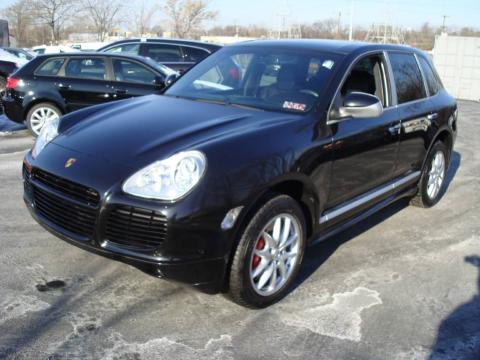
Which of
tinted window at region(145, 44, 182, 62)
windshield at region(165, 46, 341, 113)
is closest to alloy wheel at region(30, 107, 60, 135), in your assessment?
tinted window at region(145, 44, 182, 62)

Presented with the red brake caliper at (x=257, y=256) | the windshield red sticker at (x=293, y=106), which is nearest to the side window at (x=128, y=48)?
the windshield red sticker at (x=293, y=106)

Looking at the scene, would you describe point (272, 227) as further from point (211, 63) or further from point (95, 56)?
point (95, 56)

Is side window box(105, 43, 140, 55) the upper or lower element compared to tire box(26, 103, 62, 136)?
upper

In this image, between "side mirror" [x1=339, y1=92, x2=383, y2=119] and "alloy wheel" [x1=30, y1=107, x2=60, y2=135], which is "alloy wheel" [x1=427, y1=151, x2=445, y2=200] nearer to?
"side mirror" [x1=339, y1=92, x2=383, y2=119]

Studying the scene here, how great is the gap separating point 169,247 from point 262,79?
6.40ft

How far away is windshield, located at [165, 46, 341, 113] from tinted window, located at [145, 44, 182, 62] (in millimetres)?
7637

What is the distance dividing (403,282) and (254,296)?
1367 mm

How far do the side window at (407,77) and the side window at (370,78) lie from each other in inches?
8.4

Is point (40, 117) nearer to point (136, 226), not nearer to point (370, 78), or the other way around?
point (370, 78)

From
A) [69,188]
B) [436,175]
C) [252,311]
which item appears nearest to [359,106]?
[252,311]

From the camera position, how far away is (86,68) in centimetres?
888

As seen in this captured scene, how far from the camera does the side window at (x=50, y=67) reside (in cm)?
879

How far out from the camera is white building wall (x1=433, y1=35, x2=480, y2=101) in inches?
819

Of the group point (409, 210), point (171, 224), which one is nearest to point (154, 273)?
point (171, 224)
